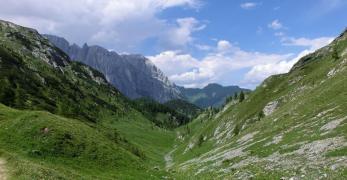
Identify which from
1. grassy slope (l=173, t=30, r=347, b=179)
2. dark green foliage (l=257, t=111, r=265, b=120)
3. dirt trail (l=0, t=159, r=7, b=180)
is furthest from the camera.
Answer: dark green foliage (l=257, t=111, r=265, b=120)

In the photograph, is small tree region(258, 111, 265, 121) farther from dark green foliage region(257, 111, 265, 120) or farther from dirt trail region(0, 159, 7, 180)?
dirt trail region(0, 159, 7, 180)

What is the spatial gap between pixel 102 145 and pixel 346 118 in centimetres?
3402

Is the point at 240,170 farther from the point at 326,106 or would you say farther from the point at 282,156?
the point at 326,106

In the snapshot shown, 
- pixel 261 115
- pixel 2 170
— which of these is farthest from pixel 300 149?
pixel 261 115

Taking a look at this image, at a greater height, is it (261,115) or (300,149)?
(261,115)

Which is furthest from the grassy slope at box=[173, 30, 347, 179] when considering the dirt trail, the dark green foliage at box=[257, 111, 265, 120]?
the dirt trail

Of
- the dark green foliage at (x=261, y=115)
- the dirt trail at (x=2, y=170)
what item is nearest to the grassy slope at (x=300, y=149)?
the dark green foliage at (x=261, y=115)

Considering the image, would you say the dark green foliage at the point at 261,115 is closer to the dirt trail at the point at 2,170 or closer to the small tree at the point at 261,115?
the small tree at the point at 261,115

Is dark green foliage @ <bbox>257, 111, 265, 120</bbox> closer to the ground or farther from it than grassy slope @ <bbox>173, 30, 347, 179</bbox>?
farther from it

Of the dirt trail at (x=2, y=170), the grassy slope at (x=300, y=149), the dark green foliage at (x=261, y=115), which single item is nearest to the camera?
the dirt trail at (x=2, y=170)

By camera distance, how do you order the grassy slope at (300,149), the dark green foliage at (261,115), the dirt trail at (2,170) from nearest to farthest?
the dirt trail at (2,170), the grassy slope at (300,149), the dark green foliage at (261,115)

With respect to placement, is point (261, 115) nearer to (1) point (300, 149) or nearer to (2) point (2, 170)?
(1) point (300, 149)

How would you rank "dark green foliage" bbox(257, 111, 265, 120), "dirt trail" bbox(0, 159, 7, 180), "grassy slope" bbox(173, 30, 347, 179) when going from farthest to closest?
"dark green foliage" bbox(257, 111, 265, 120) < "grassy slope" bbox(173, 30, 347, 179) < "dirt trail" bbox(0, 159, 7, 180)

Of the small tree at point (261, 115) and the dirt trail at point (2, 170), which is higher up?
the small tree at point (261, 115)
